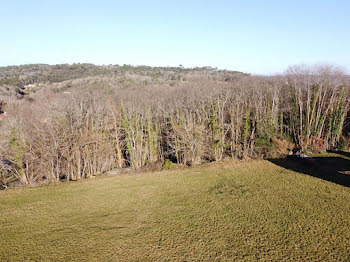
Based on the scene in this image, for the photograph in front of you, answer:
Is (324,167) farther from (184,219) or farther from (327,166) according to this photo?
(184,219)

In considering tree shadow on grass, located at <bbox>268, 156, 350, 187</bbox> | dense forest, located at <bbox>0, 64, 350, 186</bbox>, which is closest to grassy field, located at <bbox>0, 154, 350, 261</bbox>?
tree shadow on grass, located at <bbox>268, 156, 350, 187</bbox>

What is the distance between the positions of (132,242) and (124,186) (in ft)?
24.8

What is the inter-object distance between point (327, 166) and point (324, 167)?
44cm

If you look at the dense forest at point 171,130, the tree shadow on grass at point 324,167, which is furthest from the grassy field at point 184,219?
the dense forest at point 171,130

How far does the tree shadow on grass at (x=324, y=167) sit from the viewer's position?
1569 cm

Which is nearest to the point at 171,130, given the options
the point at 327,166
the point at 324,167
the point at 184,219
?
the point at 184,219

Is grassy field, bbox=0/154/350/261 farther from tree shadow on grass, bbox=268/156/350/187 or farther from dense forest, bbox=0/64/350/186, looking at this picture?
dense forest, bbox=0/64/350/186

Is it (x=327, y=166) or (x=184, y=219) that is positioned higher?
(x=327, y=166)

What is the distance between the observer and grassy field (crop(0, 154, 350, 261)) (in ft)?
29.0

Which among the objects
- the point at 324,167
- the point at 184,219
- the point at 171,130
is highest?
the point at 171,130

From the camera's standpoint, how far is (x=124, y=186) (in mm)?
16844

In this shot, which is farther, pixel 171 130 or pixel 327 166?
pixel 171 130

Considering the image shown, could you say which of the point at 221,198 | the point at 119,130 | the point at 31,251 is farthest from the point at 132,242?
the point at 119,130

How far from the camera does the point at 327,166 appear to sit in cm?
1817
